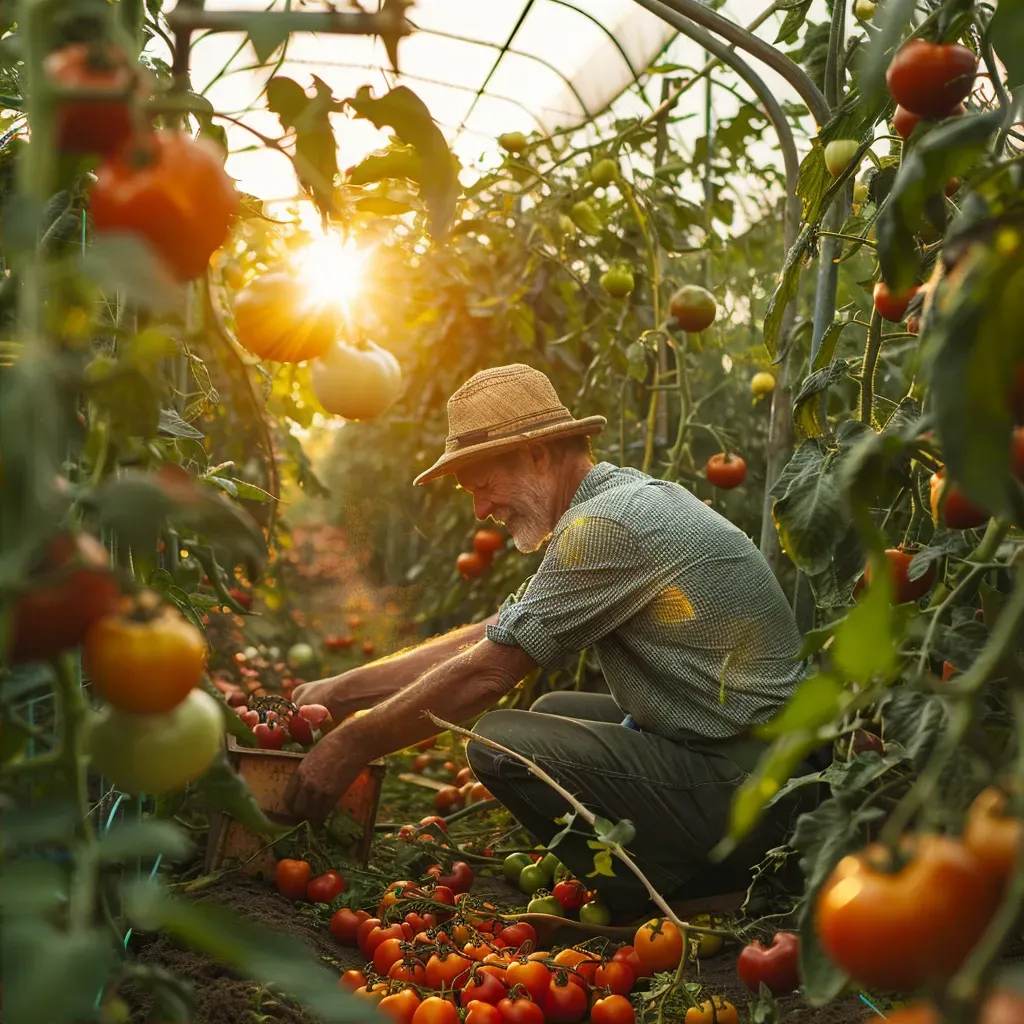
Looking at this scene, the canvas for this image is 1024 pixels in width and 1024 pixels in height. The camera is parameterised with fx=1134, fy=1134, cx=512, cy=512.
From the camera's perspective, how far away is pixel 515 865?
2.47 meters

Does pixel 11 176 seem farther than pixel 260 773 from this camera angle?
No

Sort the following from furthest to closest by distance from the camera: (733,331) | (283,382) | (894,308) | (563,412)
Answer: (733,331) → (283,382) → (563,412) → (894,308)

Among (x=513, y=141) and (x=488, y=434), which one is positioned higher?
(x=513, y=141)

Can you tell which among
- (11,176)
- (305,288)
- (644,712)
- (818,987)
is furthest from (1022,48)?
(644,712)

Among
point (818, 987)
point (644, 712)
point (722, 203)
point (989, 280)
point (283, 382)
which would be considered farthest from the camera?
point (722, 203)

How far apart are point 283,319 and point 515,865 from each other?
177 cm

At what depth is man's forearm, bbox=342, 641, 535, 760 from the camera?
2172mm

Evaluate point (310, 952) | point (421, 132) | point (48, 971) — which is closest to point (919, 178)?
point (421, 132)

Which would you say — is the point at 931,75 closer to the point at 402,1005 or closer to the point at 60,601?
the point at 60,601

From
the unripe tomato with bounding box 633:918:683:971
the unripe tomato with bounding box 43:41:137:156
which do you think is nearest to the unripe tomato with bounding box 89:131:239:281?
the unripe tomato with bounding box 43:41:137:156

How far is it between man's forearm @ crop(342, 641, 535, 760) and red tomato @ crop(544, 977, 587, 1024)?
579mm

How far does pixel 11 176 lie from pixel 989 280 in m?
1.19

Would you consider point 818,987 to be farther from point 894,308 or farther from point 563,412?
point 563,412

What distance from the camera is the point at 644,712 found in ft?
7.63
